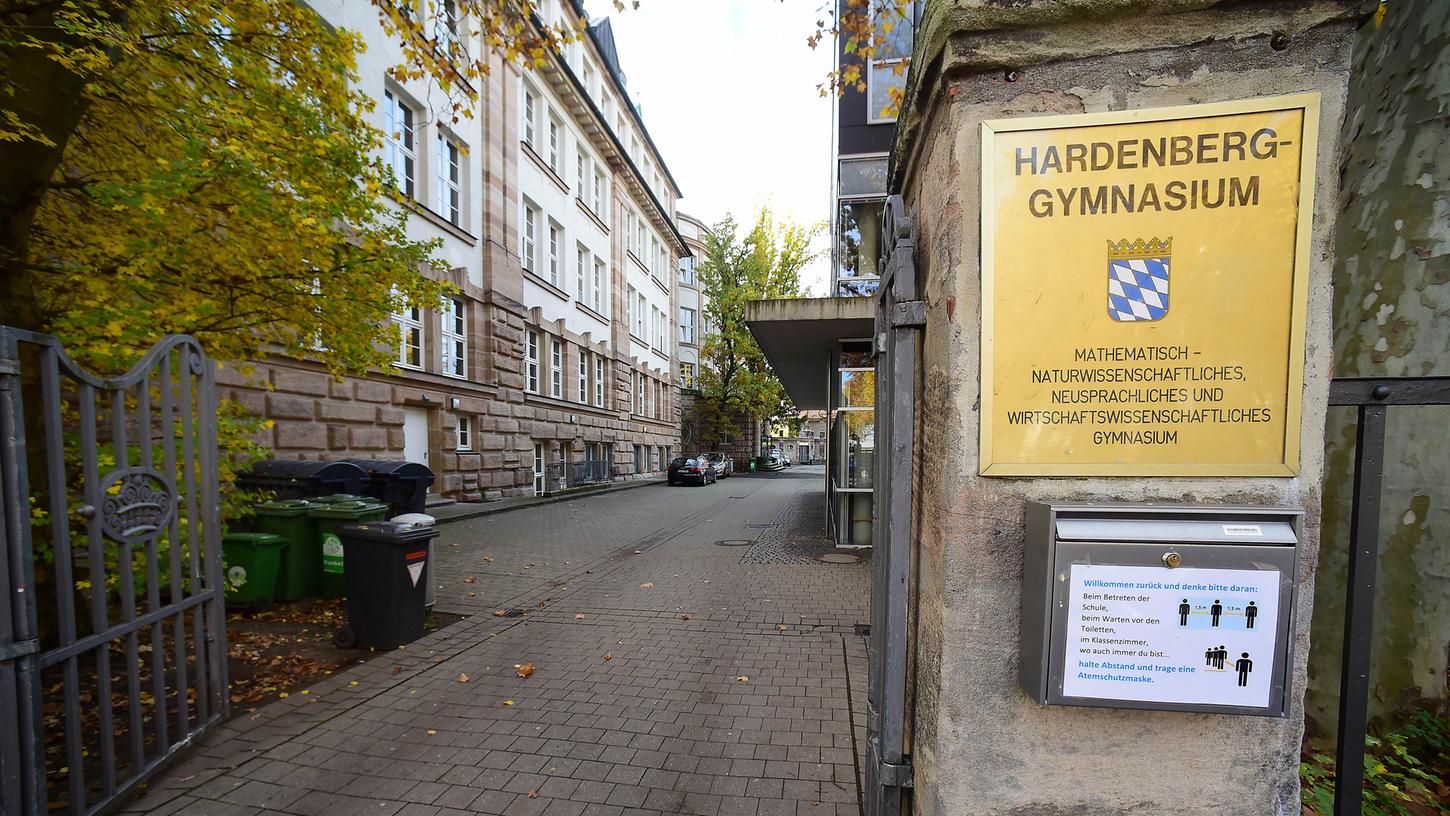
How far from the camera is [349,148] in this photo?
4.85m

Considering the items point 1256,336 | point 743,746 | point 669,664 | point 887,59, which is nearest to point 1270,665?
point 1256,336

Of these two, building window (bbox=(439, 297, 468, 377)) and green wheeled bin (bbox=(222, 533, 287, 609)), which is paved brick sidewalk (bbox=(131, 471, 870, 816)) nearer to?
green wheeled bin (bbox=(222, 533, 287, 609))

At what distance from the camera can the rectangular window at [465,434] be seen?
14.6m

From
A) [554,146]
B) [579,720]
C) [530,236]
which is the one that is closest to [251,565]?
[579,720]

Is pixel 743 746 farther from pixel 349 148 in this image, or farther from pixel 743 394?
pixel 743 394

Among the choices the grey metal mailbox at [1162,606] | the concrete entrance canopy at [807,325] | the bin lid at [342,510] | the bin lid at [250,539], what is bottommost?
the bin lid at [250,539]

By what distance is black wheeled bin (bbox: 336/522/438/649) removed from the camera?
4703mm

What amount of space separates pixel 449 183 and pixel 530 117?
5.58 meters

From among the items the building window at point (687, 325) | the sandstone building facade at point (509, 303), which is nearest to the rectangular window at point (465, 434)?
the sandstone building facade at point (509, 303)

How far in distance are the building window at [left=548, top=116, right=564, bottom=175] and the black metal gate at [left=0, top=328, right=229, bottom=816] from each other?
18138 mm

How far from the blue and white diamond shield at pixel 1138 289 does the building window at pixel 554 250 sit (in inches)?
789

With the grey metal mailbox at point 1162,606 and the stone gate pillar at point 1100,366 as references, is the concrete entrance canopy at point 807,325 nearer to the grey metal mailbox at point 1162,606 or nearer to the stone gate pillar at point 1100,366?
the stone gate pillar at point 1100,366

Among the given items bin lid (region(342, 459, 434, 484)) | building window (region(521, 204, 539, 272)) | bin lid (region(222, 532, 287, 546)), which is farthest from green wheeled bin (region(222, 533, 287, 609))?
building window (region(521, 204, 539, 272))

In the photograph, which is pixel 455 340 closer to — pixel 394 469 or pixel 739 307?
pixel 394 469
